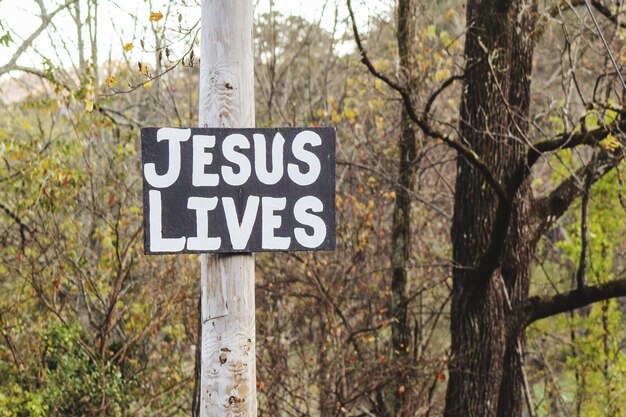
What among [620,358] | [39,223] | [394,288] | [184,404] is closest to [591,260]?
[620,358]

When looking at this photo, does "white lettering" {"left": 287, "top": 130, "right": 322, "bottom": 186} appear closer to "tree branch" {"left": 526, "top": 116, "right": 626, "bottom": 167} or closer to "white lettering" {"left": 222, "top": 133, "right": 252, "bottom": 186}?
"white lettering" {"left": 222, "top": 133, "right": 252, "bottom": 186}

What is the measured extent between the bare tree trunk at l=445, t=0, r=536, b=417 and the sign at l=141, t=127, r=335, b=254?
4.70m

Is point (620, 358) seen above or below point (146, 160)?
below

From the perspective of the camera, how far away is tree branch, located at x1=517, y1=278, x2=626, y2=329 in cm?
712

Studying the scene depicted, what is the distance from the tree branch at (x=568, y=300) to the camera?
7.12 m

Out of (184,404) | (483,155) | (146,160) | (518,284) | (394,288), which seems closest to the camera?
(146,160)

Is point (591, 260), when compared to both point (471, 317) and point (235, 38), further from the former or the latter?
point (235, 38)

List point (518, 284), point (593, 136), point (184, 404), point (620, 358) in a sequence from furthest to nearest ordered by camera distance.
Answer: point (620, 358), point (184, 404), point (518, 284), point (593, 136)

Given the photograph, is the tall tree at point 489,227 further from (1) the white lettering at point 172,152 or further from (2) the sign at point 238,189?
(1) the white lettering at point 172,152

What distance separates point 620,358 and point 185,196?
9.40m

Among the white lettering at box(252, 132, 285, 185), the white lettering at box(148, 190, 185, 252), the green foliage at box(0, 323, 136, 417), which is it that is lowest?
the green foliage at box(0, 323, 136, 417)

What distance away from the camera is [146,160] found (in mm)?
2605

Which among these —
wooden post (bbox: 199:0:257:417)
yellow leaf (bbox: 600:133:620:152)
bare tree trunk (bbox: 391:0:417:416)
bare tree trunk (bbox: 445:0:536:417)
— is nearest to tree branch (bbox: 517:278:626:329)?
bare tree trunk (bbox: 445:0:536:417)

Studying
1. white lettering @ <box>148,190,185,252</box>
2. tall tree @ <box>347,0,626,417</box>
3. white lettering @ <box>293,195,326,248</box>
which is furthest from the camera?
tall tree @ <box>347,0,626,417</box>
